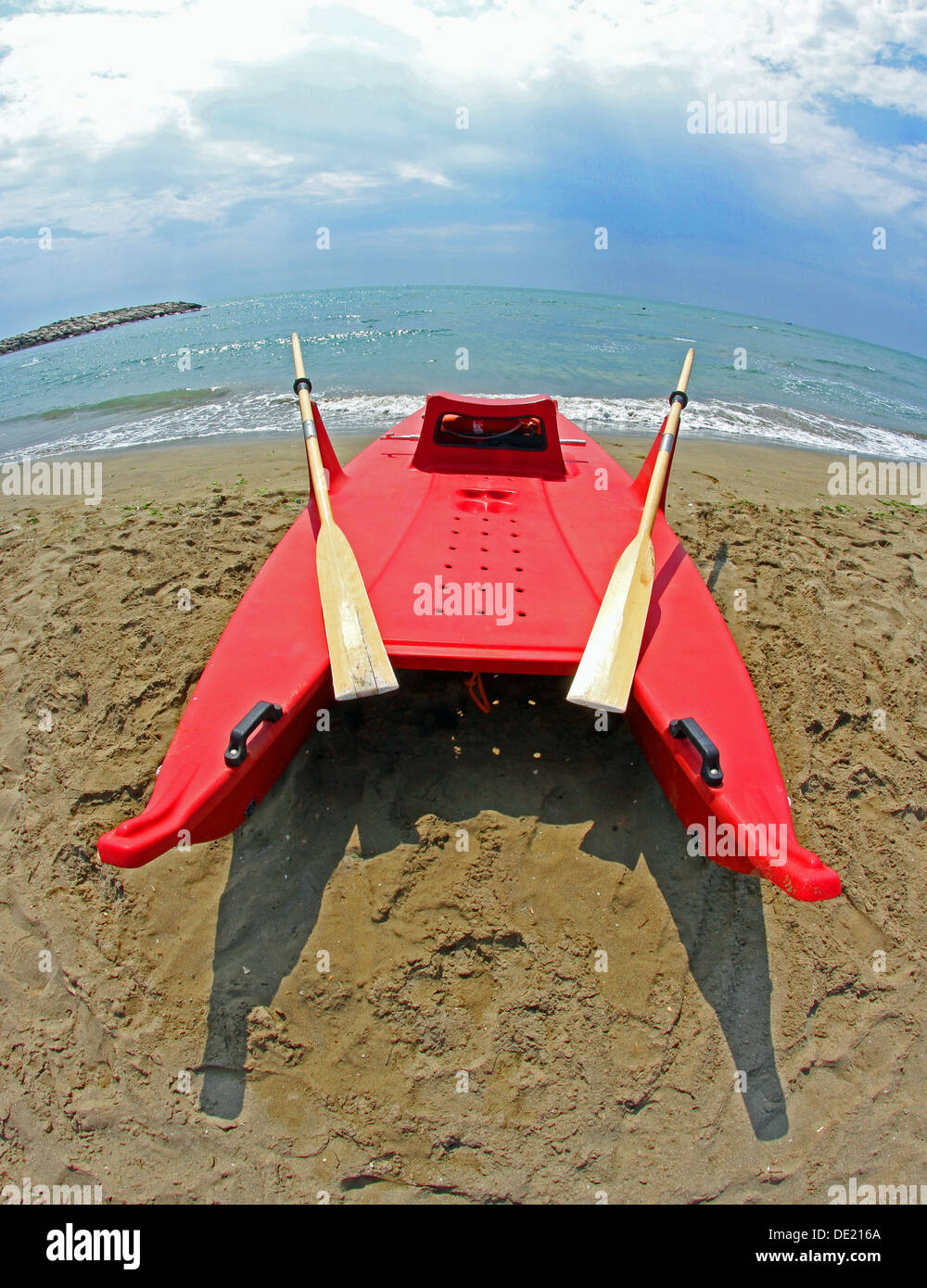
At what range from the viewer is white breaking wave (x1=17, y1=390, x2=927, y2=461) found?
9984mm

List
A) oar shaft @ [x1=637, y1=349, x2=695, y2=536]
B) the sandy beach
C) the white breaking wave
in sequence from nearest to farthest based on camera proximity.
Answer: the sandy beach, oar shaft @ [x1=637, y1=349, x2=695, y2=536], the white breaking wave

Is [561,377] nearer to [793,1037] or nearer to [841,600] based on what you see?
[841,600]

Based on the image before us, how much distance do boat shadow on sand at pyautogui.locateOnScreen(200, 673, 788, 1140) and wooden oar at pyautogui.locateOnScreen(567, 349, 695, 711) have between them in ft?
1.80

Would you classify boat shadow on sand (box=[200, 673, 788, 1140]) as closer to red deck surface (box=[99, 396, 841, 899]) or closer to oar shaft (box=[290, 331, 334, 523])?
red deck surface (box=[99, 396, 841, 899])

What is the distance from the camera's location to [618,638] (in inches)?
109

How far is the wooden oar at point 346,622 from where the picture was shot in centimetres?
257

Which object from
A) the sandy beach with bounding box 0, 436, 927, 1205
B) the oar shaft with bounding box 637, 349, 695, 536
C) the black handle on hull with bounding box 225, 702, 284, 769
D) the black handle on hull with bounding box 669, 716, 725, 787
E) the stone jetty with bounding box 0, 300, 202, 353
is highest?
the stone jetty with bounding box 0, 300, 202, 353

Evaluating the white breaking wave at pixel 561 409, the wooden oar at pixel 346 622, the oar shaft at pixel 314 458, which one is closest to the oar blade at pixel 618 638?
the wooden oar at pixel 346 622

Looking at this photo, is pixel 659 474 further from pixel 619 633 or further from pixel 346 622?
pixel 346 622

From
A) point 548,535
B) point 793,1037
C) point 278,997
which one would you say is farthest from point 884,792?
point 278,997

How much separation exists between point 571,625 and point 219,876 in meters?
2.00

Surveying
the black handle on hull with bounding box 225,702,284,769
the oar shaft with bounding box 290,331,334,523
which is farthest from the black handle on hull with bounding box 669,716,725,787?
the oar shaft with bounding box 290,331,334,523

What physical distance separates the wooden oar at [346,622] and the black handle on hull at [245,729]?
272 millimetres

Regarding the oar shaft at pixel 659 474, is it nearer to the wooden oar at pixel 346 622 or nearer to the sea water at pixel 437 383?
the wooden oar at pixel 346 622
